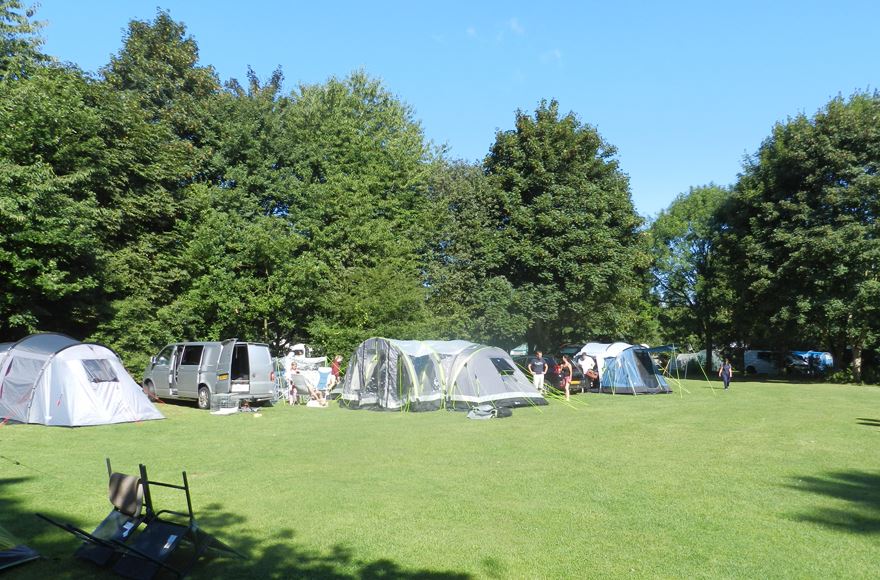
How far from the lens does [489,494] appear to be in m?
8.24

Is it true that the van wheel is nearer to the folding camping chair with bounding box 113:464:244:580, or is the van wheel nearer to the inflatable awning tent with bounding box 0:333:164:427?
the inflatable awning tent with bounding box 0:333:164:427

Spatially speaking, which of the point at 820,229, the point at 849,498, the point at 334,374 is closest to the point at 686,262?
the point at 820,229

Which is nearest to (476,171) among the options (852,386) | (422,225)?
(422,225)

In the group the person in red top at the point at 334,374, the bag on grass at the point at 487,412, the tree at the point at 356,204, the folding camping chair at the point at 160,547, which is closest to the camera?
the folding camping chair at the point at 160,547

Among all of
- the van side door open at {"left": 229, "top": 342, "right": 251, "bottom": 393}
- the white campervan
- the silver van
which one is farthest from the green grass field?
the white campervan

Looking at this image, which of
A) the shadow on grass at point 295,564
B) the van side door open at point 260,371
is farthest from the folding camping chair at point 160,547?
the van side door open at point 260,371

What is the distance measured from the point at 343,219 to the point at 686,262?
99.7ft

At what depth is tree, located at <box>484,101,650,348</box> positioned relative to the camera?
31.9 m

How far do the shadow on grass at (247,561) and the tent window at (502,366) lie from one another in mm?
12598

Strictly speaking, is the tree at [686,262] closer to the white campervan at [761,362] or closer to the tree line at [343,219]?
the white campervan at [761,362]

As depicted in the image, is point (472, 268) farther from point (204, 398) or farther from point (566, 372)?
point (204, 398)

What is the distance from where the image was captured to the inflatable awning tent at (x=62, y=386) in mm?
14562

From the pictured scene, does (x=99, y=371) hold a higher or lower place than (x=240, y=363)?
lower

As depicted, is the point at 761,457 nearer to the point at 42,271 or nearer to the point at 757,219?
the point at 42,271
